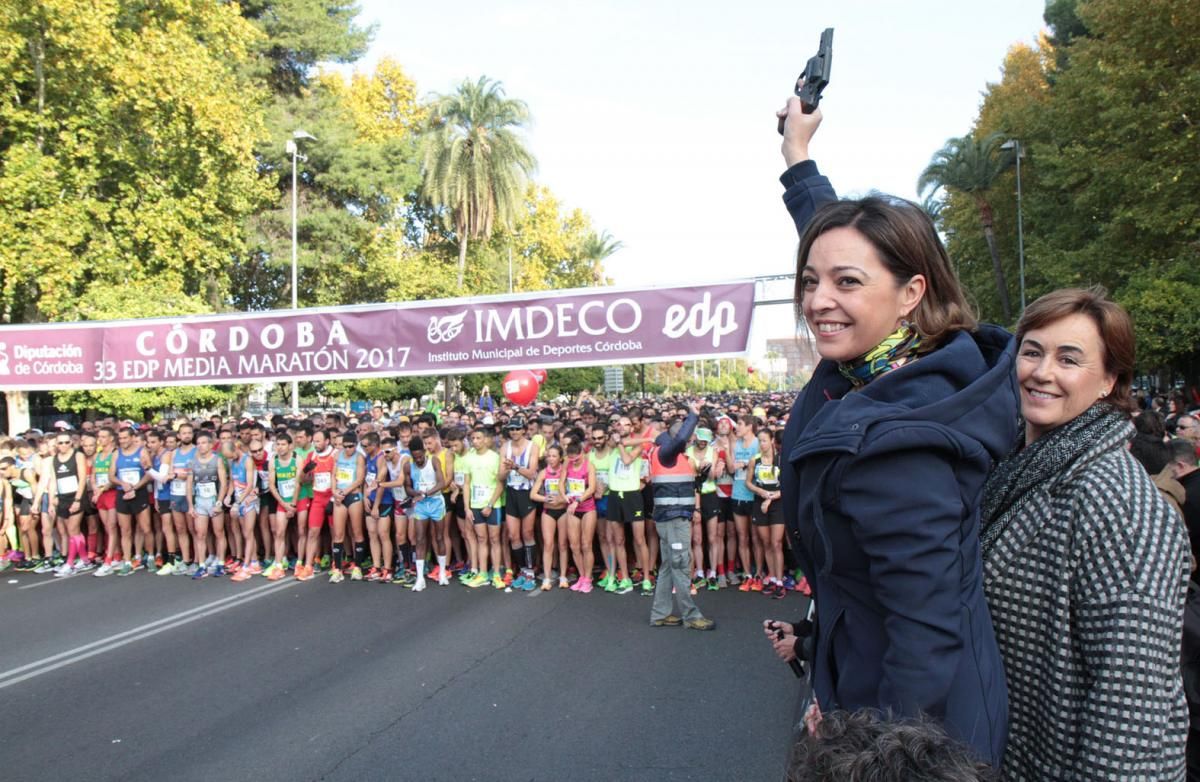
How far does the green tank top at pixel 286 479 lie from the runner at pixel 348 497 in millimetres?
728

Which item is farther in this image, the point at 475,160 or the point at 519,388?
the point at 475,160

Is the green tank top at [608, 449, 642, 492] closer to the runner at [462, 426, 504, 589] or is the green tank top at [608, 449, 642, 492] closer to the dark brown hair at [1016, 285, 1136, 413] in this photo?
the runner at [462, 426, 504, 589]

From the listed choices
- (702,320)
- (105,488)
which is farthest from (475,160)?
(702,320)

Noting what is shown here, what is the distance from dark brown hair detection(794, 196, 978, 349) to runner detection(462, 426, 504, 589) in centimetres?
838

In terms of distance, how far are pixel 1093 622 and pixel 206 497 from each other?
11.0 meters

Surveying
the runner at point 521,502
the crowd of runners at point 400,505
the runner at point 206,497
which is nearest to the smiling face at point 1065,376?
the crowd of runners at point 400,505

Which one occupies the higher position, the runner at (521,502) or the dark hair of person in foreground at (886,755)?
the dark hair of person in foreground at (886,755)

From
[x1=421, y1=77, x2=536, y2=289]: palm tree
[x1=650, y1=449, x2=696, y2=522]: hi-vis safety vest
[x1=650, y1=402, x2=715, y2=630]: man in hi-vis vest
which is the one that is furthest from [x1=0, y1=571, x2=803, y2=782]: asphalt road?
[x1=421, y1=77, x2=536, y2=289]: palm tree

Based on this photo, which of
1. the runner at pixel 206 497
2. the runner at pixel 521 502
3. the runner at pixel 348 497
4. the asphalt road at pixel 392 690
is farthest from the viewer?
the runner at pixel 206 497

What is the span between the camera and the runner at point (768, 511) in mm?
8797

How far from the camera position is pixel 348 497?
10.0 m

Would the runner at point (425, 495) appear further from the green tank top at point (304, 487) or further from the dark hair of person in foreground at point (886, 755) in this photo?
the dark hair of person in foreground at point (886, 755)

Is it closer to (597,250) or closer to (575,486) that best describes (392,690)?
(575,486)

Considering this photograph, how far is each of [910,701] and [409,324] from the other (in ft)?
26.8
